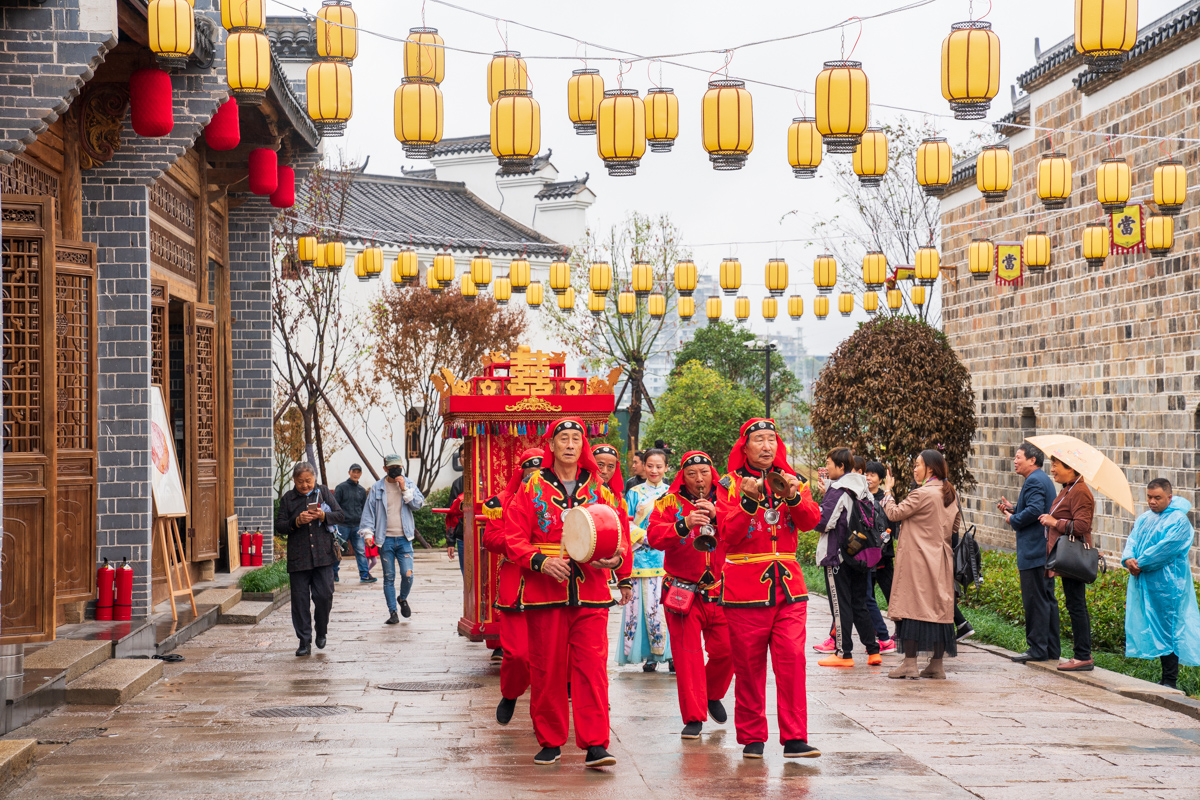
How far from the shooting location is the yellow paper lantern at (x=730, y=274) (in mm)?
20109

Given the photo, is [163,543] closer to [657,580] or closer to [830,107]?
[657,580]

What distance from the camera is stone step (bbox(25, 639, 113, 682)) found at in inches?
330

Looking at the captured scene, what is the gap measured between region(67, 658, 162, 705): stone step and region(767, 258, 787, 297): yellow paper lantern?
12.5 meters

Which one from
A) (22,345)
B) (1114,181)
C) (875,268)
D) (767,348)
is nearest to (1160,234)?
(1114,181)

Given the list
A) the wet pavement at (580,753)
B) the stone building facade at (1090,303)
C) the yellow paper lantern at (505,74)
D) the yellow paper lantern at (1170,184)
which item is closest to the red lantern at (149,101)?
the yellow paper lantern at (505,74)

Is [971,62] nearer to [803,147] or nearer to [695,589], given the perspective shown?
[803,147]

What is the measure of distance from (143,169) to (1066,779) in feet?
26.8

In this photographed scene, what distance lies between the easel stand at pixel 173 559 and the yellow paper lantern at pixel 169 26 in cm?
402

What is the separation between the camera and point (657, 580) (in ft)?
32.8

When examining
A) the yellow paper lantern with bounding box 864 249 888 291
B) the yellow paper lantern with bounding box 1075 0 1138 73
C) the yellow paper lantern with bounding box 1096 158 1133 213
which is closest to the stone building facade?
the yellow paper lantern with bounding box 1096 158 1133 213

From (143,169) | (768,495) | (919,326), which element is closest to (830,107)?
(768,495)

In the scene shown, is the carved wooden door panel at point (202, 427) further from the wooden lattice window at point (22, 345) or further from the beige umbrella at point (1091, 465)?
the beige umbrella at point (1091, 465)

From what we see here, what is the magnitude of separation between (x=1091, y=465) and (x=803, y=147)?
350 cm

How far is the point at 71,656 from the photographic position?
8.64 m
